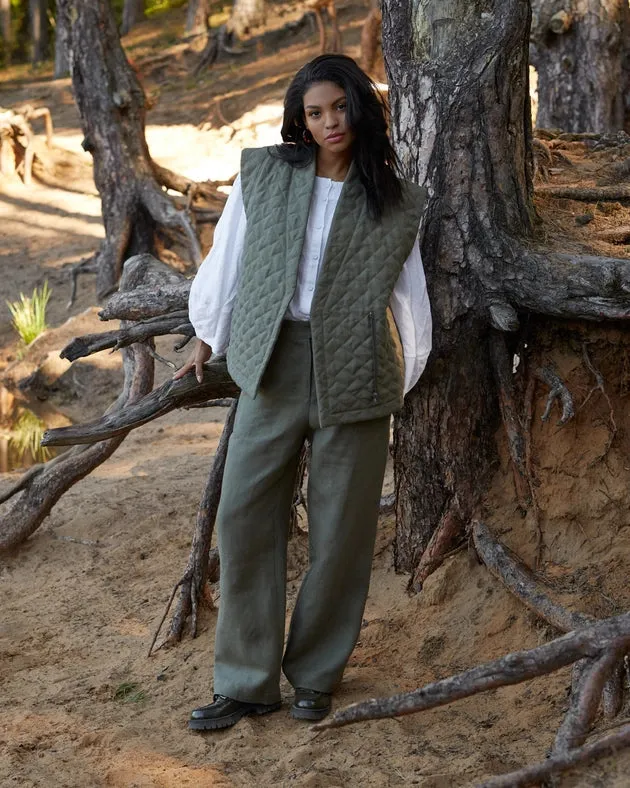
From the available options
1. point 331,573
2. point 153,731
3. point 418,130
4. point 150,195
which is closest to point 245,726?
point 153,731

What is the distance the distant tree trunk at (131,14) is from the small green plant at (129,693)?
2735cm

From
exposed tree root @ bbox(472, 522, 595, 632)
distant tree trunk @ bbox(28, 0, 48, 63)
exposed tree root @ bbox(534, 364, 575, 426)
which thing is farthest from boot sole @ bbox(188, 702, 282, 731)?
distant tree trunk @ bbox(28, 0, 48, 63)

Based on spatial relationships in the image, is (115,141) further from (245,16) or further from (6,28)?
(6,28)

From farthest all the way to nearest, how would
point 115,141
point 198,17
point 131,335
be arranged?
point 198,17
point 115,141
point 131,335

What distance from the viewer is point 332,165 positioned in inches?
121

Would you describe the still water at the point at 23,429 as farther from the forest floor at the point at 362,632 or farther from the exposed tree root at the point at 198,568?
the exposed tree root at the point at 198,568

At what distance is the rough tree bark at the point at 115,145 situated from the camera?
951 cm

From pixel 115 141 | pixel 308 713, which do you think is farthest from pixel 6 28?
pixel 308 713

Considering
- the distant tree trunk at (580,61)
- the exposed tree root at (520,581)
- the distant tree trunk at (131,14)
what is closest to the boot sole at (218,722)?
the exposed tree root at (520,581)

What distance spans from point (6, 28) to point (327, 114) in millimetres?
29049

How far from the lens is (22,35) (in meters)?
31.8

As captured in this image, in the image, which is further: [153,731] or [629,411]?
[629,411]

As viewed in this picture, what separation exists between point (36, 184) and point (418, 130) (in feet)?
39.8

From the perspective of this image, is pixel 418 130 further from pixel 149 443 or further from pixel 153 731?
pixel 149 443
